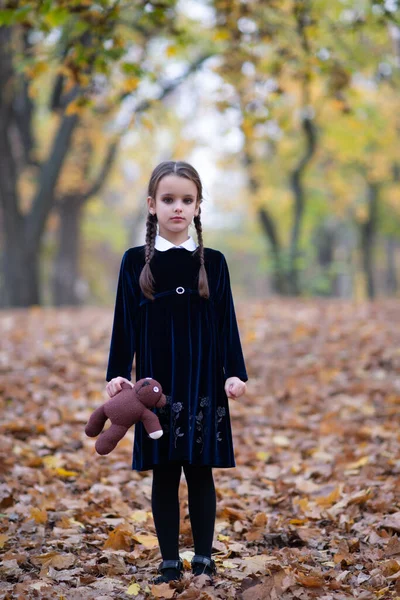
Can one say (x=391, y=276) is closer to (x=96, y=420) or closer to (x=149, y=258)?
(x=149, y=258)

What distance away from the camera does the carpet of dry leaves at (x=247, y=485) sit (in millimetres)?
3217

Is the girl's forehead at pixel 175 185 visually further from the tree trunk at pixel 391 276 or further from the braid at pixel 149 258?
the tree trunk at pixel 391 276

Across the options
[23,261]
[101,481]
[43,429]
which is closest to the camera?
[101,481]

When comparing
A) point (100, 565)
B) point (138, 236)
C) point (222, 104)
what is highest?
point (138, 236)

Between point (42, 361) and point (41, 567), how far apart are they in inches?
182

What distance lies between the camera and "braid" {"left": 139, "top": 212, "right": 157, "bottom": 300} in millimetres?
3133

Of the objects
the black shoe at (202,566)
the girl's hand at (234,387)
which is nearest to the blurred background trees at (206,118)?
the girl's hand at (234,387)

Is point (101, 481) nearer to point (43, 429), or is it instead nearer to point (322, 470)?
point (43, 429)

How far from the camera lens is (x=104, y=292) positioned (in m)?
29.5

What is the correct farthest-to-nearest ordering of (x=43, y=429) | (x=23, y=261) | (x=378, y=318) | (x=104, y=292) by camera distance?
(x=104, y=292), (x=23, y=261), (x=378, y=318), (x=43, y=429)

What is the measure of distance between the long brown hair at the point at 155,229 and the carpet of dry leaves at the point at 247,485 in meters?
1.31

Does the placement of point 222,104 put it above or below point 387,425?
above

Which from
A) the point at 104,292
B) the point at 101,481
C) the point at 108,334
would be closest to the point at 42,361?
the point at 108,334

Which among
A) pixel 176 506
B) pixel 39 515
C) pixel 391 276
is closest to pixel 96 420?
pixel 176 506
